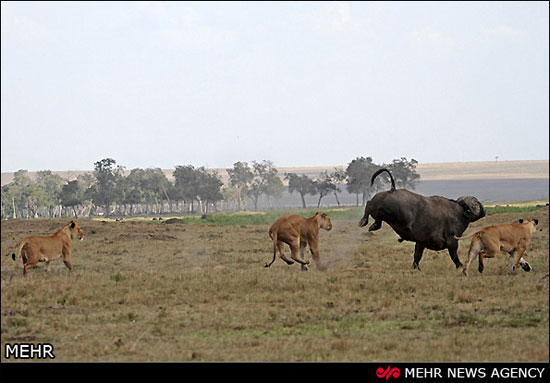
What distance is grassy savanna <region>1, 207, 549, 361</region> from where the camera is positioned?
37.2ft

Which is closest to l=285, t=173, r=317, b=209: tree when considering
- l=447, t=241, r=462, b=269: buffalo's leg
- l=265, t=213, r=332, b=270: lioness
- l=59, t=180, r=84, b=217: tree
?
l=59, t=180, r=84, b=217: tree

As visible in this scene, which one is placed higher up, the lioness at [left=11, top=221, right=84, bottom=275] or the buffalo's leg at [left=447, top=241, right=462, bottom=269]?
the lioness at [left=11, top=221, right=84, bottom=275]

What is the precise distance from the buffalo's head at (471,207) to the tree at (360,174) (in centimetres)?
10390

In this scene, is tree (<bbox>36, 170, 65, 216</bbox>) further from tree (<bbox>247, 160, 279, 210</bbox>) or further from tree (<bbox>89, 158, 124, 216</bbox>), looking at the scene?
tree (<bbox>247, 160, 279, 210</bbox>)

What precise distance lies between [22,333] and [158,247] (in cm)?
2210

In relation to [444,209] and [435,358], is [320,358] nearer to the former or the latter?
[435,358]

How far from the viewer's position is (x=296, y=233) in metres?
21.6

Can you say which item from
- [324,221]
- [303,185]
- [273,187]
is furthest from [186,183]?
[324,221]

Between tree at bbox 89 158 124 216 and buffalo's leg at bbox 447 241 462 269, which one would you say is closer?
buffalo's leg at bbox 447 241 462 269

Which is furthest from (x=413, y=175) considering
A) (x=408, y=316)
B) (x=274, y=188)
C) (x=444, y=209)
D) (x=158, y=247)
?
(x=408, y=316)
